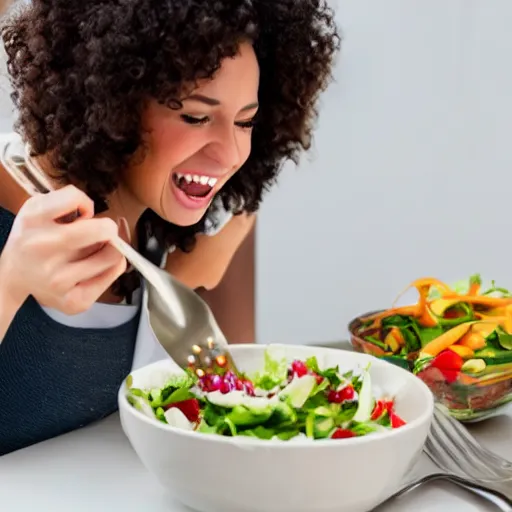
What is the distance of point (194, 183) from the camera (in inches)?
39.0

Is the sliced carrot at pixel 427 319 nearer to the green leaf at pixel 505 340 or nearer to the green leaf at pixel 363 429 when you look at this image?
the green leaf at pixel 505 340

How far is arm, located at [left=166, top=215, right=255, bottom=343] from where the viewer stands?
127cm

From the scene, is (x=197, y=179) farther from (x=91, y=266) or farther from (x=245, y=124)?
(x=91, y=266)

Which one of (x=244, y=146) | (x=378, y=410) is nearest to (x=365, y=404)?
(x=378, y=410)

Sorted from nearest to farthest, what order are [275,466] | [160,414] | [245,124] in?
1. [275,466]
2. [160,414]
3. [245,124]

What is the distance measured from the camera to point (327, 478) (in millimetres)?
559

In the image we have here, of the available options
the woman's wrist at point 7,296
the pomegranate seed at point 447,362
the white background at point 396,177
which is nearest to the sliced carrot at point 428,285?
the pomegranate seed at point 447,362

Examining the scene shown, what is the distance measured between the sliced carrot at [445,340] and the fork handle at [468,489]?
17 centimetres

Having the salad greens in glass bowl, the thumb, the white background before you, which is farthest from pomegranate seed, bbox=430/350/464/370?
the white background

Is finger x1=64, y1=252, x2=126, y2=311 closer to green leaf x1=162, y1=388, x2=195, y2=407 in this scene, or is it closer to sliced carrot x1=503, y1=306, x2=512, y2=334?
green leaf x1=162, y1=388, x2=195, y2=407

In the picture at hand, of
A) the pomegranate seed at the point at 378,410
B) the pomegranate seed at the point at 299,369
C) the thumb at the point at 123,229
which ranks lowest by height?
the pomegranate seed at the point at 378,410

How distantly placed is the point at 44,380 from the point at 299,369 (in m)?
0.37

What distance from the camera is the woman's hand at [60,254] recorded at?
2.29 ft

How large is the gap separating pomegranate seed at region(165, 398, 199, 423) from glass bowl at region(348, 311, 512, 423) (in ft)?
0.81
